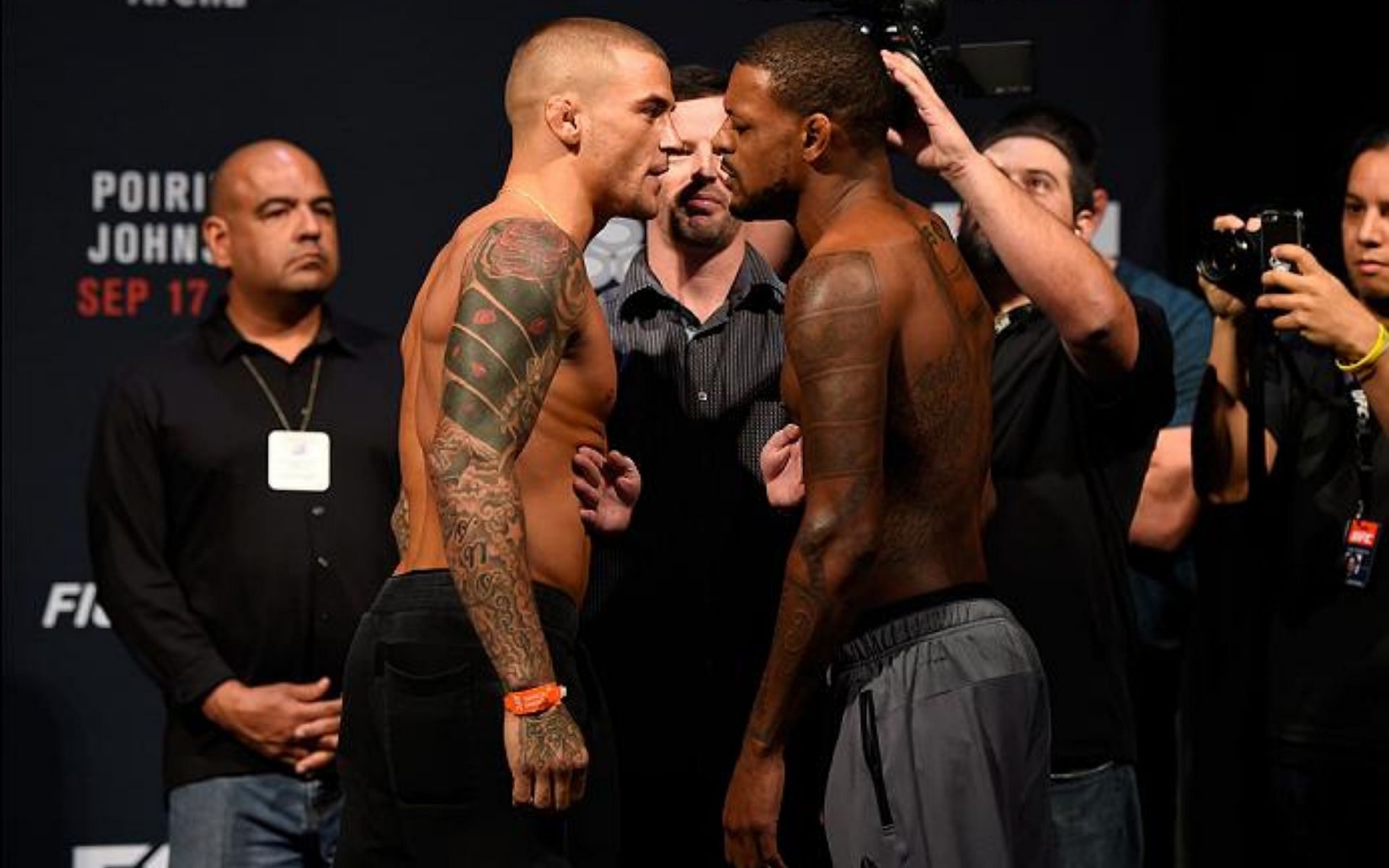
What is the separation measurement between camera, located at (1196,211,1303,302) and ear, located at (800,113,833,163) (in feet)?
2.95

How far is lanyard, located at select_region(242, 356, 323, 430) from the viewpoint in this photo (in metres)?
4.32

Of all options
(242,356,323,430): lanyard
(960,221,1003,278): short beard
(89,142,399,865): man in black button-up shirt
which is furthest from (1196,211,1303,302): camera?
(242,356,323,430): lanyard

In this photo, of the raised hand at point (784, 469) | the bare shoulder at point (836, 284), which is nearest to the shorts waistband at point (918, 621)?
the raised hand at point (784, 469)

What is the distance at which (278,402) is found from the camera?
14.2 ft

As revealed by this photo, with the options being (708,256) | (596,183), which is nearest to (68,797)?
(708,256)

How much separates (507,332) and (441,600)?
394 millimetres

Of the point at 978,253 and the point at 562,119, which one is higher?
the point at 562,119

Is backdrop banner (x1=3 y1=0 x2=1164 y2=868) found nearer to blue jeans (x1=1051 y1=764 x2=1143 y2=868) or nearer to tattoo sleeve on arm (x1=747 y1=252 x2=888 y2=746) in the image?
blue jeans (x1=1051 y1=764 x2=1143 y2=868)

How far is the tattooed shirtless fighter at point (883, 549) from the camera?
312 centimetres

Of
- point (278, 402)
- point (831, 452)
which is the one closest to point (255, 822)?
point (278, 402)

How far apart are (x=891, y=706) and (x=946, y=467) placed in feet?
1.18

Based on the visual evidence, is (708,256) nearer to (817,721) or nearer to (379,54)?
(817,721)

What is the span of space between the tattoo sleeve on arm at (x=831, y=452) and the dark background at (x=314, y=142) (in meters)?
1.93

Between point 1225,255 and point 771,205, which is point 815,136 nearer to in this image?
point 771,205
